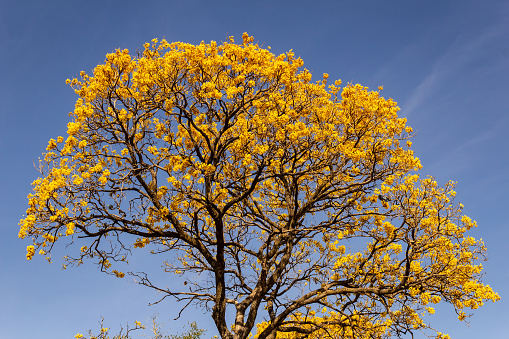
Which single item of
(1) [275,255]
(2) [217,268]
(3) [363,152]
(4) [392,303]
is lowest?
(4) [392,303]

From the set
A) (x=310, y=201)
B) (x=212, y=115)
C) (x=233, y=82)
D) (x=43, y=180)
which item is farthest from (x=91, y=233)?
(x=310, y=201)

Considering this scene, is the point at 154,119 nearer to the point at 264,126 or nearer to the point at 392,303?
the point at 264,126

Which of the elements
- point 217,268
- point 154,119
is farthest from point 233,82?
point 217,268

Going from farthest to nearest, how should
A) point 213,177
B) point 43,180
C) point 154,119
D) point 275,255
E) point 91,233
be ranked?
point 275,255 → point 154,119 → point 213,177 → point 91,233 → point 43,180

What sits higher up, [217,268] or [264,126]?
[264,126]

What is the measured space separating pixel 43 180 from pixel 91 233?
61.5 inches

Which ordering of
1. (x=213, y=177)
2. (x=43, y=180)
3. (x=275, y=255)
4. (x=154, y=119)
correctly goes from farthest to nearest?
(x=275, y=255) < (x=154, y=119) < (x=213, y=177) < (x=43, y=180)

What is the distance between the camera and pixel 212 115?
419 inches

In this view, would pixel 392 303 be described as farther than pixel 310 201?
No

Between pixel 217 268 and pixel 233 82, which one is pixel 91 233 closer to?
pixel 217 268

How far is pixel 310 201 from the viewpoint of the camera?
11188 mm

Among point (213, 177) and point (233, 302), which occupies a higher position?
point (213, 177)

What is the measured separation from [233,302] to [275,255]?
171 cm

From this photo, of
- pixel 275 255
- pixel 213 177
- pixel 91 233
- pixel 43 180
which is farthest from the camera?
pixel 275 255
